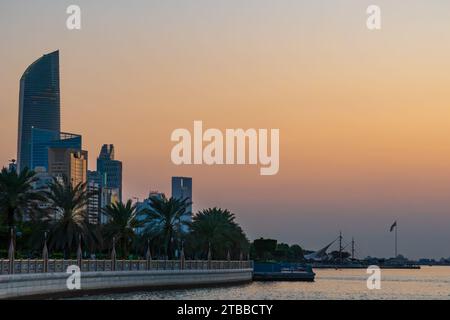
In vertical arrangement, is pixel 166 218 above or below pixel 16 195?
below

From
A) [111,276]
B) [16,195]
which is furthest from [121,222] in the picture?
[16,195]

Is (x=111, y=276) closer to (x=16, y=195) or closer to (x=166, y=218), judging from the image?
(x=16, y=195)

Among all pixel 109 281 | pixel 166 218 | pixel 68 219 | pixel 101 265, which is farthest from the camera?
pixel 166 218

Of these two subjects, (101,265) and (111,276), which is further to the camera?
(111,276)

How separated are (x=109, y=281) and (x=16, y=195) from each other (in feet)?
36.1

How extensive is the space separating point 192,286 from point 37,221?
22.4 metres

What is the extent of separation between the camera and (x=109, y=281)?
3179 inches

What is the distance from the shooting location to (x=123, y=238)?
106625 millimetres

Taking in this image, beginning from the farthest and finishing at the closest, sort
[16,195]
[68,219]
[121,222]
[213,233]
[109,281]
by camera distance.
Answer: [213,233] → [121,222] → [68,219] → [109,281] → [16,195]

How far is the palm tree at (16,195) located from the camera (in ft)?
254

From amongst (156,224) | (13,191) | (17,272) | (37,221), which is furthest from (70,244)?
(156,224)

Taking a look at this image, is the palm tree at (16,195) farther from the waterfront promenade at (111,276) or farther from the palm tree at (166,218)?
the palm tree at (166,218)

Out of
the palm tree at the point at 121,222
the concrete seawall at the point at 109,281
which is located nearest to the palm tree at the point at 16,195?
the concrete seawall at the point at 109,281
